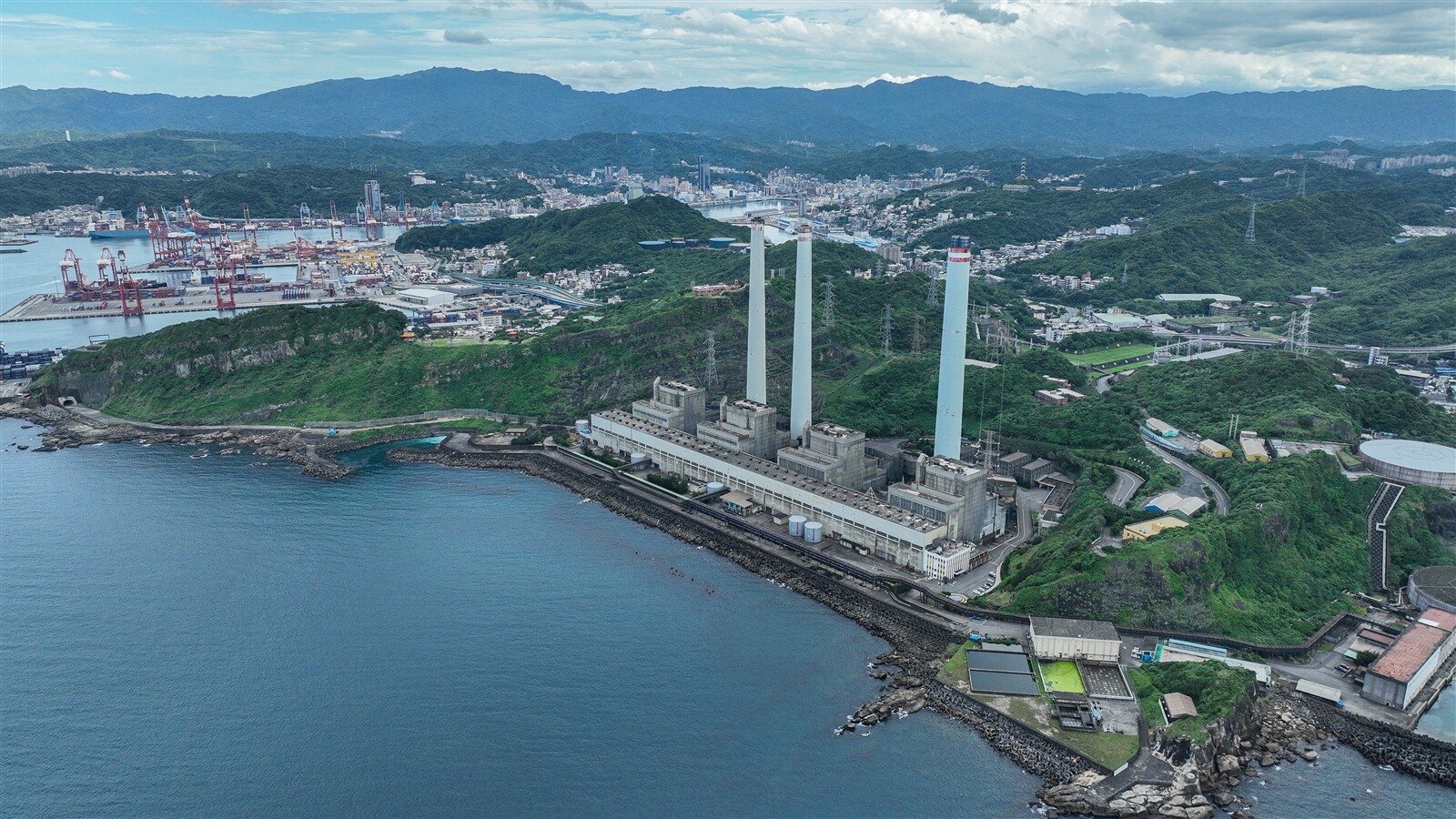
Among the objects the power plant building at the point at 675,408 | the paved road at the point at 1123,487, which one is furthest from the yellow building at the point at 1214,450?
the power plant building at the point at 675,408

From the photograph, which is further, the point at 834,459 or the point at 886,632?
the point at 834,459

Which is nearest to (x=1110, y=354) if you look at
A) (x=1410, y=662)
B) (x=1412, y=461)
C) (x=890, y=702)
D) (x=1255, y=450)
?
(x=1255, y=450)

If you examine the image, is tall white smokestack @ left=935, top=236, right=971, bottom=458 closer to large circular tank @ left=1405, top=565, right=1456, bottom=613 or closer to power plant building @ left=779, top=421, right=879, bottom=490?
power plant building @ left=779, top=421, right=879, bottom=490

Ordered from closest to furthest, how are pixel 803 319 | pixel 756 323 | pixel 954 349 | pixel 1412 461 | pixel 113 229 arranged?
pixel 954 349, pixel 1412 461, pixel 803 319, pixel 756 323, pixel 113 229

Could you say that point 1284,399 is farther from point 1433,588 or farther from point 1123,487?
point 1433,588

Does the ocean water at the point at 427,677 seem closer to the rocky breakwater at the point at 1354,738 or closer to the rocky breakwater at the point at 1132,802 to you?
the rocky breakwater at the point at 1132,802

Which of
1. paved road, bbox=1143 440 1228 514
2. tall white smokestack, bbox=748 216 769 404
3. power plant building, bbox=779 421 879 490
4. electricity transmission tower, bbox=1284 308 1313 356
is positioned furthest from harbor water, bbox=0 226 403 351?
electricity transmission tower, bbox=1284 308 1313 356

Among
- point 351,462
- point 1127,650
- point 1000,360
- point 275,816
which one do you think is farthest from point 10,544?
point 1000,360

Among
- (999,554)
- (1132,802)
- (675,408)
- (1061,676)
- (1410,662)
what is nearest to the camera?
(1132,802)
